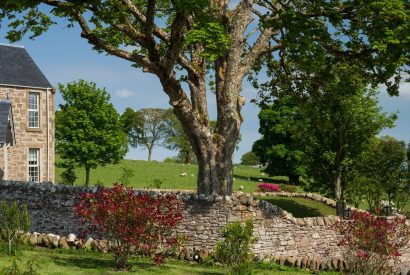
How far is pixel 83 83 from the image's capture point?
50.0m

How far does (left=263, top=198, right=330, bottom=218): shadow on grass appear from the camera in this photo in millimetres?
29303

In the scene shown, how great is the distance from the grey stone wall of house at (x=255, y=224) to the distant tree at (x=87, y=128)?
986 inches

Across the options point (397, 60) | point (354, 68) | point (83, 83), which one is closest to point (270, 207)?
point (397, 60)

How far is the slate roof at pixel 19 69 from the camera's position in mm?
37188

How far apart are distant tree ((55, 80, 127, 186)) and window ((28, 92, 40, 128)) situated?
8421 millimetres

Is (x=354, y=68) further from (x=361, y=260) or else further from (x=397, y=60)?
(x=361, y=260)

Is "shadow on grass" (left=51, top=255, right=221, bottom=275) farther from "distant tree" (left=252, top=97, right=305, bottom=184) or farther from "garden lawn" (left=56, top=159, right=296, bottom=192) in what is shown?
"distant tree" (left=252, top=97, right=305, bottom=184)

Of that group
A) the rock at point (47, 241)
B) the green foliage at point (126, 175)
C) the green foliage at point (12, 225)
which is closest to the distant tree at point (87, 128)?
the green foliage at point (126, 175)

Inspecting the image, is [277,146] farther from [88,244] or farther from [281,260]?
[88,244]

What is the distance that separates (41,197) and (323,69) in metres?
13.6

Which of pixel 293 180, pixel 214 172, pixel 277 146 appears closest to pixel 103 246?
pixel 214 172

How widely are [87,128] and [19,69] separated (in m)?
10.8

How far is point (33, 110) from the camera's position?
124 feet

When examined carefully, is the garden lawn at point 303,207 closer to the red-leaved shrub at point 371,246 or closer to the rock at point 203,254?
the rock at point 203,254
